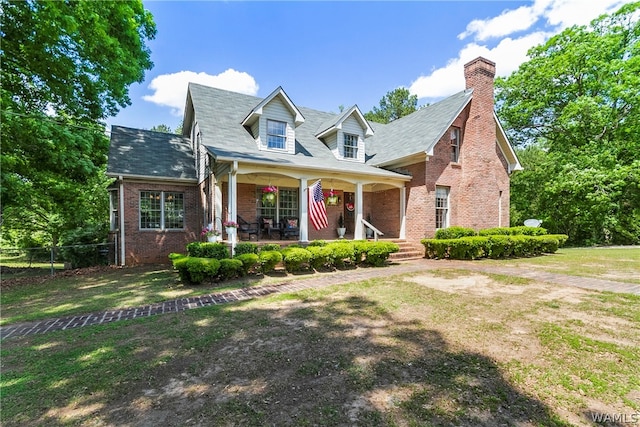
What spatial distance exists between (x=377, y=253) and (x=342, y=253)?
4.83 feet

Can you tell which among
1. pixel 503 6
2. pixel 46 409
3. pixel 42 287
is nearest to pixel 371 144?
pixel 503 6

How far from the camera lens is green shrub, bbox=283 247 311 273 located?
9.34m

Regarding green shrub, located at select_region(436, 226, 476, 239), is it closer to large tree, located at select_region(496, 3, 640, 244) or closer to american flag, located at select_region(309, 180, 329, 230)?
american flag, located at select_region(309, 180, 329, 230)

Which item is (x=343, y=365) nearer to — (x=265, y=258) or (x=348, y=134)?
(x=265, y=258)

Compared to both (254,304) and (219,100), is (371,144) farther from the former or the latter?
(254,304)

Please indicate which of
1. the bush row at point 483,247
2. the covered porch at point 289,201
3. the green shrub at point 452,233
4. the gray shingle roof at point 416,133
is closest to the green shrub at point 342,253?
the covered porch at point 289,201

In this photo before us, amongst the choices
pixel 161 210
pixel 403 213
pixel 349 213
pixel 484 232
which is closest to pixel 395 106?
pixel 349 213

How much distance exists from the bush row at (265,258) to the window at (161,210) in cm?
→ 429

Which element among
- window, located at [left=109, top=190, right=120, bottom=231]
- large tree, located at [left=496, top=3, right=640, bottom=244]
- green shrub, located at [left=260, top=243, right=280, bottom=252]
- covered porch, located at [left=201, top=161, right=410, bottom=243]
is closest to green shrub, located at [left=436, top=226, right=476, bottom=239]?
covered porch, located at [left=201, top=161, right=410, bottom=243]

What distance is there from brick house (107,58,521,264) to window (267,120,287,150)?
0.05 meters

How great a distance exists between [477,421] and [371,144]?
1677 cm

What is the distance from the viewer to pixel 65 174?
1107 centimetres

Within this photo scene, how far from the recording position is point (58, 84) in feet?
34.0

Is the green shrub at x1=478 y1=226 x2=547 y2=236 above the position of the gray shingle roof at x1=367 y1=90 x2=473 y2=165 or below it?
below
